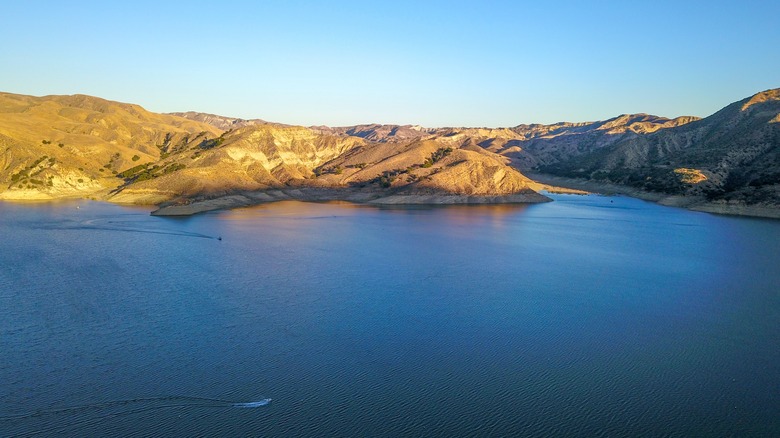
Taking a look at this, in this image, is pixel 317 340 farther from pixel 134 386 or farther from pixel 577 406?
pixel 577 406

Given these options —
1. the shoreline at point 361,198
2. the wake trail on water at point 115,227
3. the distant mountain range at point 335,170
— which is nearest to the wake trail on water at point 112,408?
the wake trail on water at point 115,227

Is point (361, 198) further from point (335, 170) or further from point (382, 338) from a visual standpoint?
point (382, 338)

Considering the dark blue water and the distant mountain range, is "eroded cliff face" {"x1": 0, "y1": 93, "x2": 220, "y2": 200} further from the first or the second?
the dark blue water

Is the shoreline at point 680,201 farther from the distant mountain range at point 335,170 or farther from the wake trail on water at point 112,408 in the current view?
the wake trail on water at point 112,408

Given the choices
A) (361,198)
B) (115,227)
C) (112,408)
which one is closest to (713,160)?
(361,198)

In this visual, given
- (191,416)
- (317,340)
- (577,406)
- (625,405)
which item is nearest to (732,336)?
(625,405)
